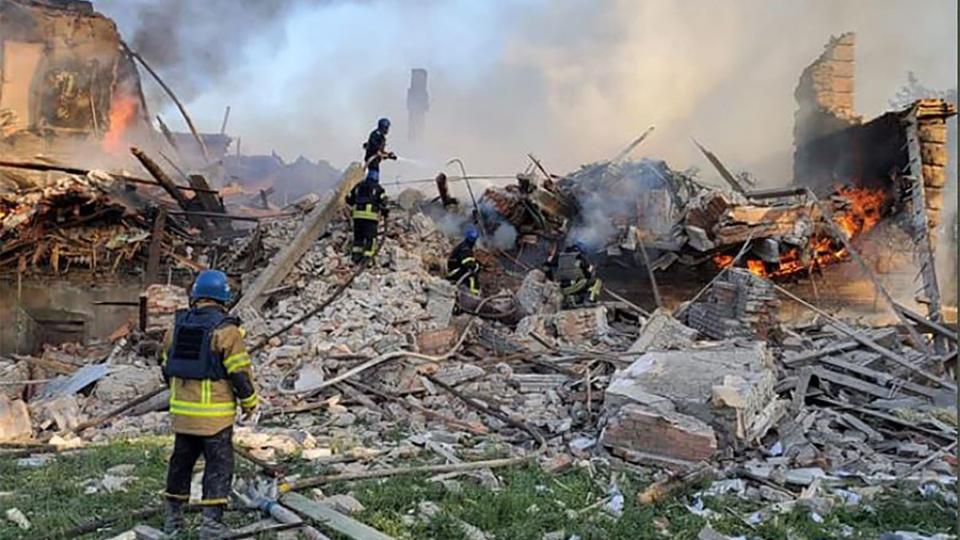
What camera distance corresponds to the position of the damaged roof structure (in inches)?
245

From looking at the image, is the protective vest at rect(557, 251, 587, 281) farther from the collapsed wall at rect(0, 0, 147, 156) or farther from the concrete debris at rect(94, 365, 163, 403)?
the collapsed wall at rect(0, 0, 147, 156)

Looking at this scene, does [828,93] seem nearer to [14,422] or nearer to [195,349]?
[195,349]

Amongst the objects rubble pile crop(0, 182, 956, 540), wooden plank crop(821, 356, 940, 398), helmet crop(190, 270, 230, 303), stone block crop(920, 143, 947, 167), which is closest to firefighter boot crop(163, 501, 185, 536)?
helmet crop(190, 270, 230, 303)

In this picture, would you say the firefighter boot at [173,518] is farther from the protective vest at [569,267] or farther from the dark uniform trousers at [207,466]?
the protective vest at [569,267]

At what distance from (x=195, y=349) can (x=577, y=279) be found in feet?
27.9

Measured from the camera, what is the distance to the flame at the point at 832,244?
1298cm

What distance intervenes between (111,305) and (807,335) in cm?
1045

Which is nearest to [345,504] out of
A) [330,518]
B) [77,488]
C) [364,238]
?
[330,518]

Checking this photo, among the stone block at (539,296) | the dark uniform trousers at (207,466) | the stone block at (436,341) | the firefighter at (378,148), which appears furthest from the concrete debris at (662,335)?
the dark uniform trousers at (207,466)

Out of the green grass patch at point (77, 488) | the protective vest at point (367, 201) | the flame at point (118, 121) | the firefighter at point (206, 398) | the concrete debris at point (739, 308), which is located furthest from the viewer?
the flame at point (118, 121)

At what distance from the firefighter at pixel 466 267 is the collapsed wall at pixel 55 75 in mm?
10393

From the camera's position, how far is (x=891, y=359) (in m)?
8.64

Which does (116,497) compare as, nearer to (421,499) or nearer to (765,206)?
(421,499)

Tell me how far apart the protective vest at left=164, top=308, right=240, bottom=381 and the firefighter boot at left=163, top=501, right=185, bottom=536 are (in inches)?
29.3
